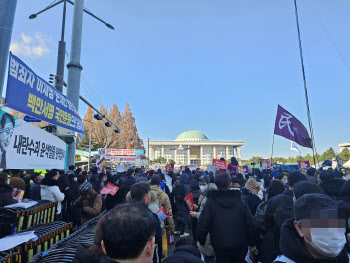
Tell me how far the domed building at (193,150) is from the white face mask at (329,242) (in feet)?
290

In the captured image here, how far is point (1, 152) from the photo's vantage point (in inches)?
94.7

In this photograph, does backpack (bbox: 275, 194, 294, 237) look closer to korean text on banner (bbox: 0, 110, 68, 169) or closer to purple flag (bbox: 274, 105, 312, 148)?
korean text on banner (bbox: 0, 110, 68, 169)

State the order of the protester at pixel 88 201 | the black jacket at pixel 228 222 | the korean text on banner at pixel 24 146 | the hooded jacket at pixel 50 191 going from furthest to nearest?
the hooded jacket at pixel 50 191, the protester at pixel 88 201, the black jacket at pixel 228 222, the korean text on banner at pixel 24 146

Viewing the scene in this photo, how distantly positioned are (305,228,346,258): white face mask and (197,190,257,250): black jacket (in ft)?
5.14

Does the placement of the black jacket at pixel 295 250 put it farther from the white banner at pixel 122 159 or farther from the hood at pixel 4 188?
the white banner at pixel 122 159

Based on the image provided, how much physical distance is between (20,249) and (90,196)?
1.77m

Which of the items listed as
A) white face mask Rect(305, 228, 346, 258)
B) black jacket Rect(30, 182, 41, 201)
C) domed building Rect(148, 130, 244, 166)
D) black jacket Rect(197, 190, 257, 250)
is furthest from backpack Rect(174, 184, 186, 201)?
domed building Rect(148, 130, 244, 166)

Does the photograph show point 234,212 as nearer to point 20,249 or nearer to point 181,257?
point 181,257

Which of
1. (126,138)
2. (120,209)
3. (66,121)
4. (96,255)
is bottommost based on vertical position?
(96,255)

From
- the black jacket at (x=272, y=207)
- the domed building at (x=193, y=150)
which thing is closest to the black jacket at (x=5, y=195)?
the black jacket at (x=272, y=207)

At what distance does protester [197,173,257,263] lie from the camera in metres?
2.82

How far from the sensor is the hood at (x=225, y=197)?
9.50 ft

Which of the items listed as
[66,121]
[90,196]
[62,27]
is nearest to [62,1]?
[62,27]

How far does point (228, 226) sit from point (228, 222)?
5 centimetres
